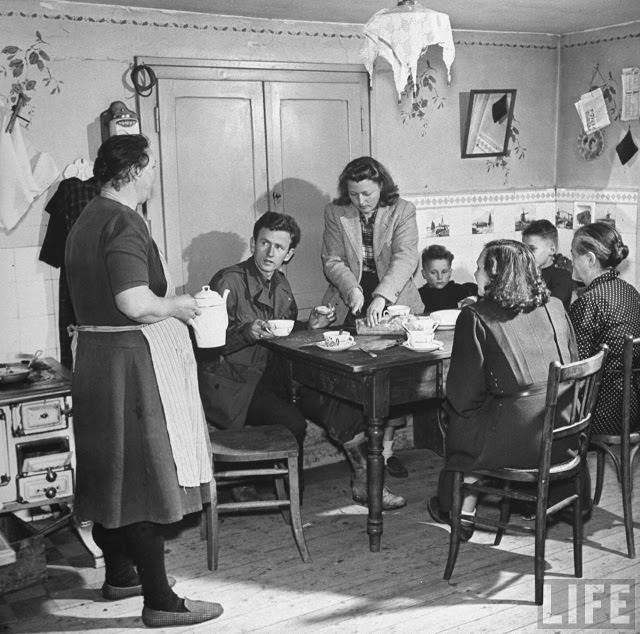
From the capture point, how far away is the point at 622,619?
304 centimetres

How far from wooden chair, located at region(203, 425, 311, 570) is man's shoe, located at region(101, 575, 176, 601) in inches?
13.5

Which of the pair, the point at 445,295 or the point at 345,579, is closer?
the point at 345,579

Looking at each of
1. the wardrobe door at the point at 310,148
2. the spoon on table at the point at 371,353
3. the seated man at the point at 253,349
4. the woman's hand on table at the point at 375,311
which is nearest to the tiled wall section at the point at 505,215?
the wardrobe door at the point at 310,148

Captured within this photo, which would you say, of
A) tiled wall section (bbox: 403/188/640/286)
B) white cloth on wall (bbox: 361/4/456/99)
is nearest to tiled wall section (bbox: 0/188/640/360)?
tiled wall section (bbox: 403/188/640/286)

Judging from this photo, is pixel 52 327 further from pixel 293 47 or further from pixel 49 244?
pixel 293 47

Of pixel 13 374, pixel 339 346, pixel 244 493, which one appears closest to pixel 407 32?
pixel 339 346

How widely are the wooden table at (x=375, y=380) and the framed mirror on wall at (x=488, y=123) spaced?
2287mm

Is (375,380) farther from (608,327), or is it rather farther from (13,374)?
(13,374)

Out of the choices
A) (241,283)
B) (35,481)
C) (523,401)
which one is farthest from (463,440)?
(35,481)

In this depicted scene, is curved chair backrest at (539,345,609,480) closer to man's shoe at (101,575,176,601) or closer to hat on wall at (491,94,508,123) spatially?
man's shoe at (101,575,176,601)

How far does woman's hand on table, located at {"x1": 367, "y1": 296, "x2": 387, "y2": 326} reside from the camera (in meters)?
4.01

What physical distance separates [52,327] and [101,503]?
5.35 feet

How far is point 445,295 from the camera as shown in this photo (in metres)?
5.14

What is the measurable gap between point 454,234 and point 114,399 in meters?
3.30
